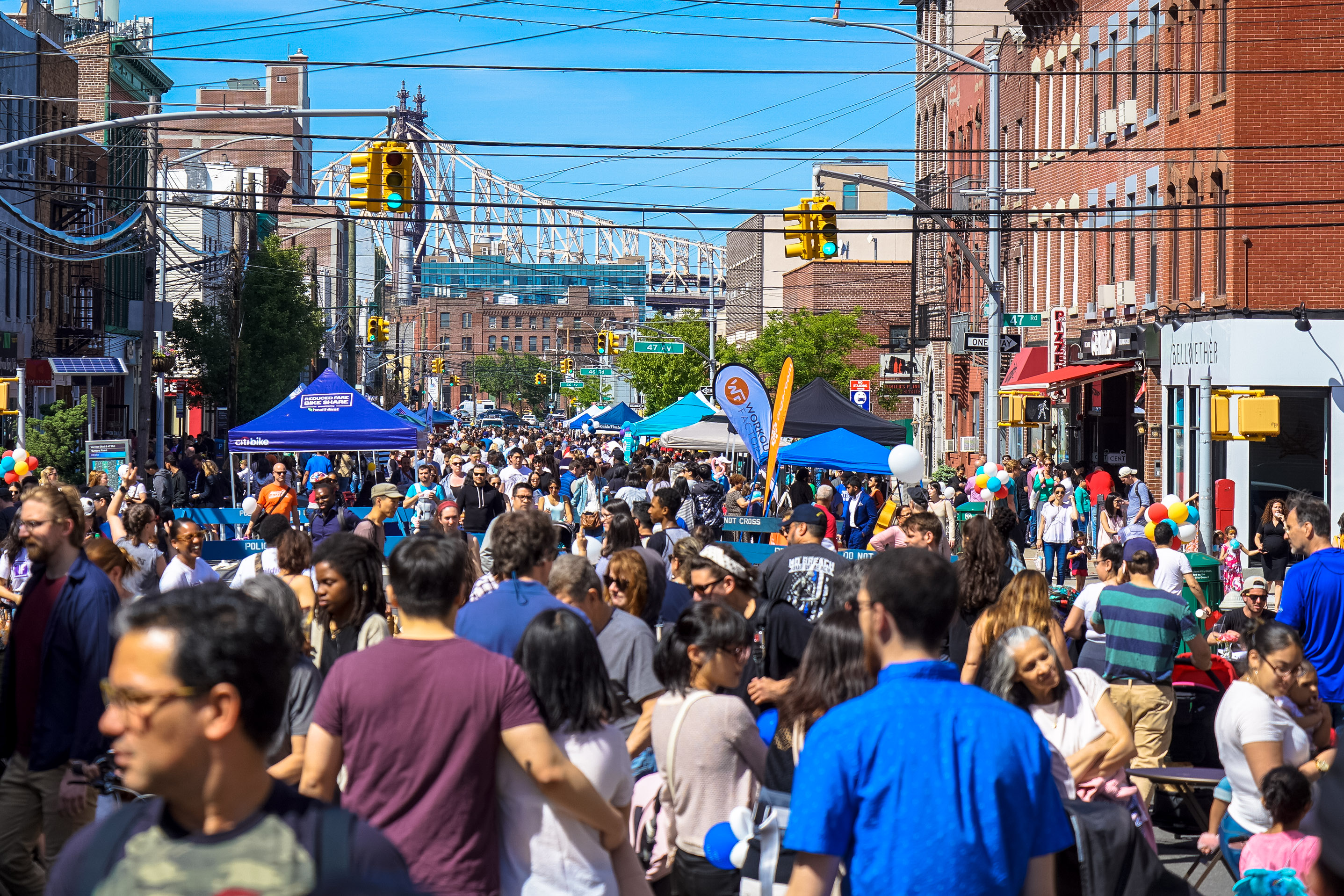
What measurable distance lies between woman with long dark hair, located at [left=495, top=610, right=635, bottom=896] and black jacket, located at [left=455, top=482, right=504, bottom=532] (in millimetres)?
14310

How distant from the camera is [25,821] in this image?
579 centimetres

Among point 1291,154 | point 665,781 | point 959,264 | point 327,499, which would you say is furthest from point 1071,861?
point 959,264

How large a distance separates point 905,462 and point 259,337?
3856 cm

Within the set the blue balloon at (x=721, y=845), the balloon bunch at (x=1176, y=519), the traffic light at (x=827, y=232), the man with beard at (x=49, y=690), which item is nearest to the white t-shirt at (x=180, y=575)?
the man with beard at (x=49, y=690)

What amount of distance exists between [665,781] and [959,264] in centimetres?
4450

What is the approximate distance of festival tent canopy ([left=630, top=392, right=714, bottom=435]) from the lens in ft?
117

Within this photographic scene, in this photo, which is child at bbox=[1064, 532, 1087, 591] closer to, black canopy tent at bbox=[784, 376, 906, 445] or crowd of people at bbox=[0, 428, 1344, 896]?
black canopy tent at bbox=[784, 376, 906, 445]

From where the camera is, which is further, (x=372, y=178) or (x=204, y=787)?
(x=372, y=178)

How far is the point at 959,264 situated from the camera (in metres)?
48.6

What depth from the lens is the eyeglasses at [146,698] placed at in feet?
9.24

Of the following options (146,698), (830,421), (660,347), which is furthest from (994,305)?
(660,347)

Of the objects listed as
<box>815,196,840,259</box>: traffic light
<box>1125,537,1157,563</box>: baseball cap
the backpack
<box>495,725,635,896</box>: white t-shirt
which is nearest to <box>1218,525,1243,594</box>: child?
<box>815,196,840,259</box>: traffic light

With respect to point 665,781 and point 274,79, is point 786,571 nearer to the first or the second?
point 665,781

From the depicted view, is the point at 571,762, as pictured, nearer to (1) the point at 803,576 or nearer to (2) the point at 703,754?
(2) the point at 703,754
